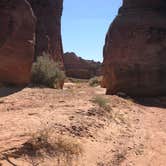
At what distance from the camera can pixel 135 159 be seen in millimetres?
8711

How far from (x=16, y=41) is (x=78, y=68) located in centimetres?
3586

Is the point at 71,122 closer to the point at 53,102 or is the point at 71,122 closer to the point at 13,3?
the point at 53,102

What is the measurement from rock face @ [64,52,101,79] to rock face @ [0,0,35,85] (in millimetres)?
33139

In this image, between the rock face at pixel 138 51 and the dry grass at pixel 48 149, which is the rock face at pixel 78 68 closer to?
the rock face at pixel 138 51

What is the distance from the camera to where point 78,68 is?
51688 mm

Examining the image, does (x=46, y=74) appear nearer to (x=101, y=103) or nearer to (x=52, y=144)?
(x=101, y=103)

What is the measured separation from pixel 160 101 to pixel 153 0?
18.6 ft

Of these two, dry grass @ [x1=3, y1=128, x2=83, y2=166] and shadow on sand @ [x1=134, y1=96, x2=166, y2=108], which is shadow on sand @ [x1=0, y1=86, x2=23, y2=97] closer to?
dry grass @ [x1=3, y1=128, x2=83, y2=166]

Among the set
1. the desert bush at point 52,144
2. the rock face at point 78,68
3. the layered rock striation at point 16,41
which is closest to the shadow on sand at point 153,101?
the layered rock striation at point 16,41

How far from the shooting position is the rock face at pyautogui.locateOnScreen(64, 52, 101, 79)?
5050 cm

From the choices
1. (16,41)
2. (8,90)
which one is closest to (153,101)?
(16,41)

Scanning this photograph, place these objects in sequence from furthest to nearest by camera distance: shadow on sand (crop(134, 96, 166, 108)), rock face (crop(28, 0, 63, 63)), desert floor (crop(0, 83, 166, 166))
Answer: rock face (crop(28, 0, 63, 63)), shadow on sand (crop(134, 96, 166, 108)), desert floor (crop(0, 83, 166, 166))

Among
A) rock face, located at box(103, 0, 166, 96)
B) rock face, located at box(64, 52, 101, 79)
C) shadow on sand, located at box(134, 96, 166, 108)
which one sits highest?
rock face, located at box(103, 0, 166, 96)

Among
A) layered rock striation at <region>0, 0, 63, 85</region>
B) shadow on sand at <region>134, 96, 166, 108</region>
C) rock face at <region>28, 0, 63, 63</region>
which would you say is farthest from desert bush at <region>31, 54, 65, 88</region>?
rock face at <region>28, 0, 63, 63</region>
